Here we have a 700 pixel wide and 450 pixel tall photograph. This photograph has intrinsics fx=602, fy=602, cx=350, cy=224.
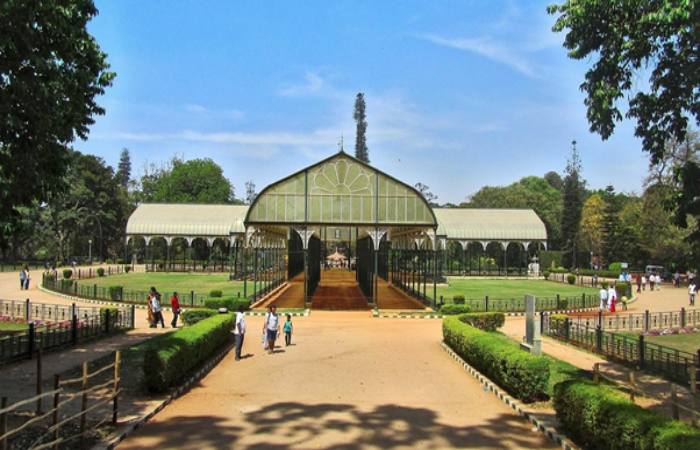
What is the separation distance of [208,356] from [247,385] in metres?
3.69

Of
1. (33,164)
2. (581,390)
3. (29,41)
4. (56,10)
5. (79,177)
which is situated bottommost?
(581,390)

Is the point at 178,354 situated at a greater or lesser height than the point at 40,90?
lesser

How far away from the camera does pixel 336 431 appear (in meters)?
10.7

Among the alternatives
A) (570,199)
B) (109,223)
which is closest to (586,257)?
(570,199)

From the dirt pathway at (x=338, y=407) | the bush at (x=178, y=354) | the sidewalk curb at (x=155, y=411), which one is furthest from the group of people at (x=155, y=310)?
the sidewalk curb at (x=155, y=411)

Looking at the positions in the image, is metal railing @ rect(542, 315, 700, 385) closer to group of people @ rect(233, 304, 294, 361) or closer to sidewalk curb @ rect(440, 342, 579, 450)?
sidewalk curb @ rect(440, 342, 579, 450)

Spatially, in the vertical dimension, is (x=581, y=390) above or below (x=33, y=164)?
below

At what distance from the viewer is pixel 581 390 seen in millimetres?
9883

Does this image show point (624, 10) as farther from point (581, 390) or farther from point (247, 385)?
point (247, 385)

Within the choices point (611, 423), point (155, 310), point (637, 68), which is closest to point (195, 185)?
point (155, 310)

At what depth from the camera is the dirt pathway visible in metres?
10.2

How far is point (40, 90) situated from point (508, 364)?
1182cm

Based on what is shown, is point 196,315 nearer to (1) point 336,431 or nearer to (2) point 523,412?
(1) point 336,431

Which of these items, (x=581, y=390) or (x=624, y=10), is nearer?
(x=581, y=390)
